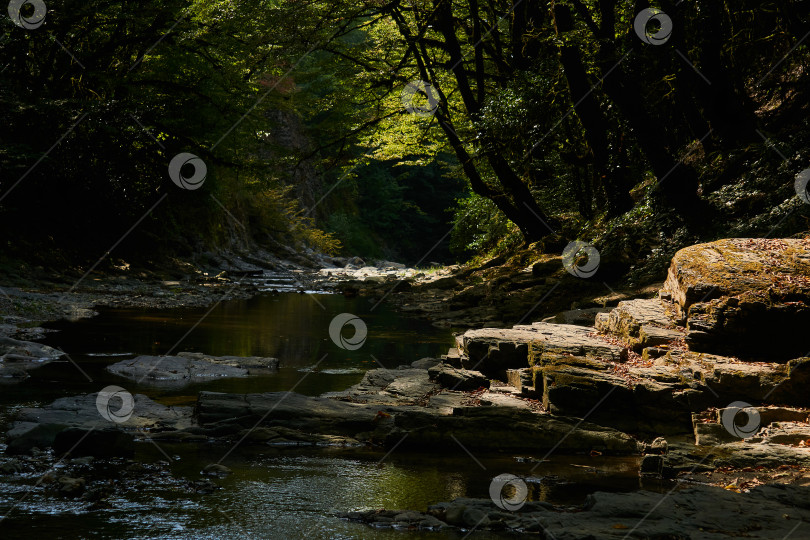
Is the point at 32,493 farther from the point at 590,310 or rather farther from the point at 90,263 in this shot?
the point at 90,263

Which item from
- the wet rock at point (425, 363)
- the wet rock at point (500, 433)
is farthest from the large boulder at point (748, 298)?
the wet rock at point (425, 363)

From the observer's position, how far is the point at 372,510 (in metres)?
4.24

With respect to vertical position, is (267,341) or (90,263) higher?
(90,263)

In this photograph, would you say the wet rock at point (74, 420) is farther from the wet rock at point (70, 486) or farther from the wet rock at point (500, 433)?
the wet rock at point (500, 433)

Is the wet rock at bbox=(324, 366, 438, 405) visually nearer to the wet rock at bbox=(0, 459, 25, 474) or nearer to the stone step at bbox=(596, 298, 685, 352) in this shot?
the stone step at bbox=(596, 298, 685, 352)

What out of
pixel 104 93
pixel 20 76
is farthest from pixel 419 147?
pixel 20 76

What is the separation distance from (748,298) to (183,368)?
6.24m

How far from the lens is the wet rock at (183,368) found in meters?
7.99

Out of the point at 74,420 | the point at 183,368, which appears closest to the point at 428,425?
the point at 74,420

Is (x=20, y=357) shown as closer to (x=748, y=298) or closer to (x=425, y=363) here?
(x=425, y=363)

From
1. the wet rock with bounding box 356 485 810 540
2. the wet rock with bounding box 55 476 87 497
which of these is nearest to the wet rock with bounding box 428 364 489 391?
the wet rock with bounding box 356 485 810 540

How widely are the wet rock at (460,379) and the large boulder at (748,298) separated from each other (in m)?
2.25

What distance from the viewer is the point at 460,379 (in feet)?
25.5

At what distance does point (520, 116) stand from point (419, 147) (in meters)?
6.64
